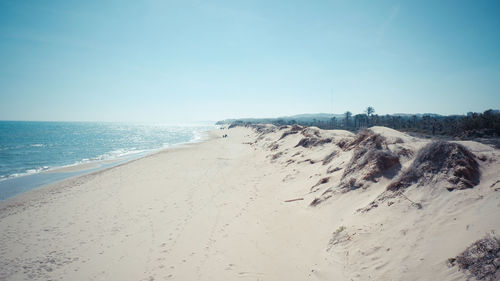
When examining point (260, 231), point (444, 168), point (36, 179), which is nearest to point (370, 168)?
point (444, 168)

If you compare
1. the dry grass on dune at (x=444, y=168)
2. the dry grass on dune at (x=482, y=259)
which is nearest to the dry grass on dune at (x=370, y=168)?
the dry grass on dune at (x=444, y=168)

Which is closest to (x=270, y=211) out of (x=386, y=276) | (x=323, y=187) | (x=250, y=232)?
(x=250, y=232)

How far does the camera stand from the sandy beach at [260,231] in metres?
5.78

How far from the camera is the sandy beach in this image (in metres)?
5.78

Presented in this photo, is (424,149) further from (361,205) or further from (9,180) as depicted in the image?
(9,180)

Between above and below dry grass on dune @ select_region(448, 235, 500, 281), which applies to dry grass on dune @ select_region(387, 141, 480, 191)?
above

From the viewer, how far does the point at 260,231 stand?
968 cm

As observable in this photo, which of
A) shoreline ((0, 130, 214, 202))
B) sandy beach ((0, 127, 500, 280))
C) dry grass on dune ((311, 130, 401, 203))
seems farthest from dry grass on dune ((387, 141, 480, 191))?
shoreline ((0, 130, 214, 202))

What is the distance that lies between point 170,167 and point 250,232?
19608mm

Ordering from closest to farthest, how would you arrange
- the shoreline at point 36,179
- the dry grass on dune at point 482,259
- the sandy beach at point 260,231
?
the dry grass on dune at point 482,259 → the sandy beach at point 260,231 → the shoreline at point 36,179

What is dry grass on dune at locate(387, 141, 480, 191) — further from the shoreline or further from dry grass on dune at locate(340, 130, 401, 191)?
the shoreline

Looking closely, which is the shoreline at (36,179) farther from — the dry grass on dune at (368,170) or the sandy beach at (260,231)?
the dry grass on dune at (368,170)

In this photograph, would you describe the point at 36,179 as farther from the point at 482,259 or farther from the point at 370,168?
the point at 482,259

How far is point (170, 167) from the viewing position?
2675cm
